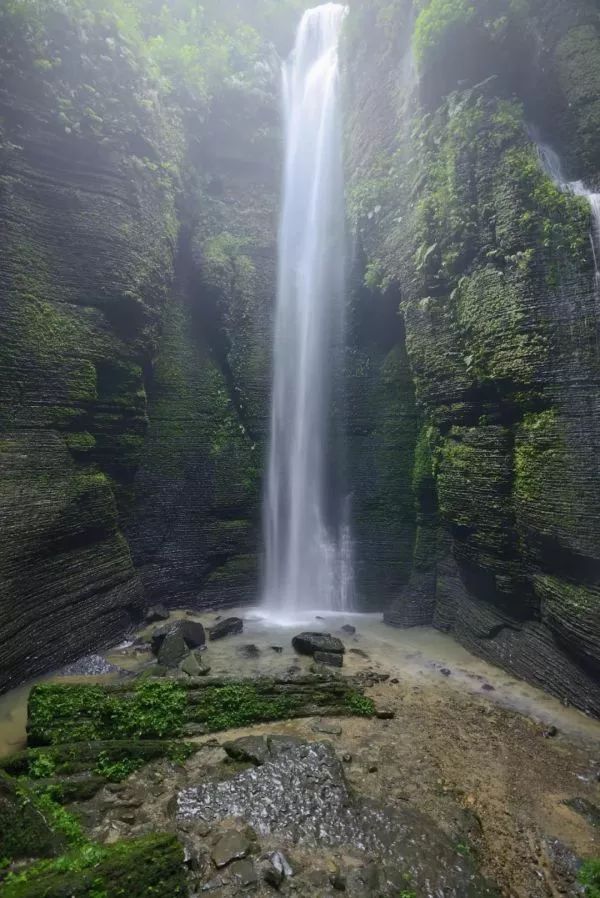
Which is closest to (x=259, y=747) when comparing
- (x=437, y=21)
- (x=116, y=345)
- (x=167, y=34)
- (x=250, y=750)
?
(x=250, y=750)

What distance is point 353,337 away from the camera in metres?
16.1

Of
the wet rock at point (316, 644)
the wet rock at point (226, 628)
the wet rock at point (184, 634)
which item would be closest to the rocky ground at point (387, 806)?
the wet rock at point (316, 644)

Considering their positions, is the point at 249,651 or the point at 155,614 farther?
the point at 155,614

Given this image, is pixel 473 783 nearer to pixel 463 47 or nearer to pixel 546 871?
pixel 546 871

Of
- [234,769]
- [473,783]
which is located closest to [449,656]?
[473,783]

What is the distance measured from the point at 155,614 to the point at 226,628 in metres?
2.23

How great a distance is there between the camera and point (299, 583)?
15102mm

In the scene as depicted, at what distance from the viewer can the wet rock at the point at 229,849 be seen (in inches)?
187

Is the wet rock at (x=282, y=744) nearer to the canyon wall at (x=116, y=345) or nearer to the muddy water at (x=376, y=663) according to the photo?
the muddy water at (x=376, y=663)

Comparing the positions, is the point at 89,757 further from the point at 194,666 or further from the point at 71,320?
the point at 71,320

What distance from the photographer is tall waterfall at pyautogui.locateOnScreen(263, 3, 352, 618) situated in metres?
15.2

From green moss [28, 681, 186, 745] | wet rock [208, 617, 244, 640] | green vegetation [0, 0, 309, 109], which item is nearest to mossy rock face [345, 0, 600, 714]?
wet rock [208, 617, 244, 640]

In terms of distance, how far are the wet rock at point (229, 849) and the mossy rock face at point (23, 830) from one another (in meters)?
1.49

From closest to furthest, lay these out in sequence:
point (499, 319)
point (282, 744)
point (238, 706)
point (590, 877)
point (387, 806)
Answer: point (590, 877)
point (387, 806)
point (282, 744)
point (238, 706)
point (499, 319)
